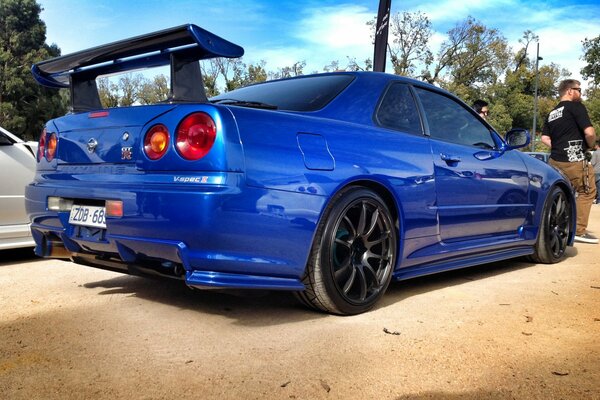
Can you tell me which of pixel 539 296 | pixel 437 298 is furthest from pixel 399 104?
pixel 539 296

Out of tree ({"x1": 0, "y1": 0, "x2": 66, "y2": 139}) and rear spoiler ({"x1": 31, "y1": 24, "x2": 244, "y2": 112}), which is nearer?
rear spoiler ({"x1": 31, "y1": 24, "x2": 244, "y2": 112})

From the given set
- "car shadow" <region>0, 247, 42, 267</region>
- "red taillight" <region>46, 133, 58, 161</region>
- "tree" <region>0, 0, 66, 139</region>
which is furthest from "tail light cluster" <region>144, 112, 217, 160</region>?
"tree" <region>0, 0, 66, 139</region>

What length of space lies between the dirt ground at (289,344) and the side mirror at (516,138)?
4.15ft

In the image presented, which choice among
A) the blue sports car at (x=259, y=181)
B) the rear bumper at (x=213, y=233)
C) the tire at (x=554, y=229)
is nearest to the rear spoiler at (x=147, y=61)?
the blue sports car at (x=259, y=181)

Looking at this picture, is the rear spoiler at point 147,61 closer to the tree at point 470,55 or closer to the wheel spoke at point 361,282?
the wheel spoke at point 361,282

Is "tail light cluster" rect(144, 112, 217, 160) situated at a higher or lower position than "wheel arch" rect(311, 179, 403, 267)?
higher

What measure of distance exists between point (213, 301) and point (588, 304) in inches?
92.7

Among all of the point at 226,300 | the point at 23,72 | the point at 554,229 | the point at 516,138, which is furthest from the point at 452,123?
the point at 23,72

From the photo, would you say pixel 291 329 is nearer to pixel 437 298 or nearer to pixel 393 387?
pixel 393 387

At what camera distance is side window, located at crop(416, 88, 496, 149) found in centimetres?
377

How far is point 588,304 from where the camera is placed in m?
3.36

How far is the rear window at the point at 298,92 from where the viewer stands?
3.08 m

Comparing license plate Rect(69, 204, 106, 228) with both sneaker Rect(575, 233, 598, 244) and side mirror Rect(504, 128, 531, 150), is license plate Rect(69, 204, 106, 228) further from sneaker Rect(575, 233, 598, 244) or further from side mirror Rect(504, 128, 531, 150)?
sneaker Rect(575, 233, 598, 244)

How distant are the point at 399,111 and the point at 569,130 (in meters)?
3.81
